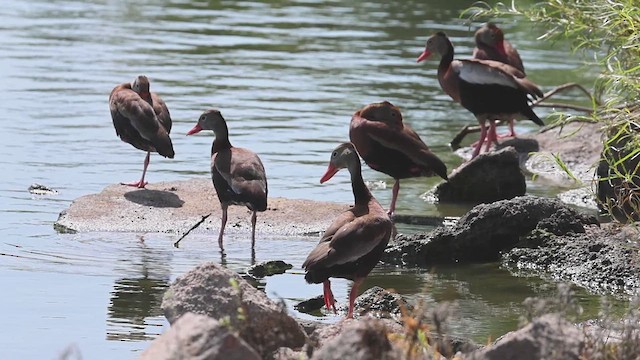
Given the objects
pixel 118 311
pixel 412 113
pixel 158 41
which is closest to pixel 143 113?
pixel 118 311

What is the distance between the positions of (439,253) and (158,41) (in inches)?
505

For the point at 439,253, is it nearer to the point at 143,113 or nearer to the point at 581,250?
the point at 581,250

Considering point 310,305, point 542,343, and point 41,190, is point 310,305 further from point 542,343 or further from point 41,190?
point 41,190

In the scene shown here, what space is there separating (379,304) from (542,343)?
289cm

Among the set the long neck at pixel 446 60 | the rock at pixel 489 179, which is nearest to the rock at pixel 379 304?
the rock at pixel 489 179

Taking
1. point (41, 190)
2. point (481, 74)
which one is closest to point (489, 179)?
point (481, 74)

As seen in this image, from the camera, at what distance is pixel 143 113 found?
42.4 feet

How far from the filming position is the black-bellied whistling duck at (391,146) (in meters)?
12.3

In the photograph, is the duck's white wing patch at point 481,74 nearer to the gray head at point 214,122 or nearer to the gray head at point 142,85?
the gray head at point 142,85

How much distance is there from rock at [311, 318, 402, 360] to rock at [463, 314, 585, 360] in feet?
1.17

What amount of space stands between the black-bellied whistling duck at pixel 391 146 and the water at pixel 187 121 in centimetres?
49

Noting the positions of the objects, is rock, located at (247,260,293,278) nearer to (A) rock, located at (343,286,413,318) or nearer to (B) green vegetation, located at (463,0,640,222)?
(A) rock, located at (343,286,413,318)

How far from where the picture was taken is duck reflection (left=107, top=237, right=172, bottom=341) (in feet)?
27.9

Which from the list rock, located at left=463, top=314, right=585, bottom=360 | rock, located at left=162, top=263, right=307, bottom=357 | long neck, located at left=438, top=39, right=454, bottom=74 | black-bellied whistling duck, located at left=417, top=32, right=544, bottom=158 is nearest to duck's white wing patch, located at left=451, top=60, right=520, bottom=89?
black-bellied whistling duck, located at left=417, top=32, right=544, bottom=158
